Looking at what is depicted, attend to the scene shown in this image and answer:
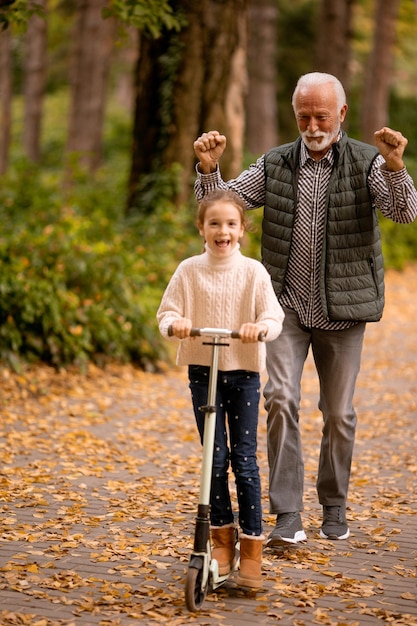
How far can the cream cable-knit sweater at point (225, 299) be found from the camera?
4.94 meters

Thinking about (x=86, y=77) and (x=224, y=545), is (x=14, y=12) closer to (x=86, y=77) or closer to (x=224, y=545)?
(x=224, y=545)

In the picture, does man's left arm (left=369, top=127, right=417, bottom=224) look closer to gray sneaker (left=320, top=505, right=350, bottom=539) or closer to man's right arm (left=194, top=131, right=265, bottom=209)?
man's right arm (left=194, top=131, right=265, bottom=209)

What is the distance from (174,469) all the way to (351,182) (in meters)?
2.89

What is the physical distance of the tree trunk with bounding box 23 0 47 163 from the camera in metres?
25.7

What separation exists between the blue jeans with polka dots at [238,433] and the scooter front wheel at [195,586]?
16.3 inches

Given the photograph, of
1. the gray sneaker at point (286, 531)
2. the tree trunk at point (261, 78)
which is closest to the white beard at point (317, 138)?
the gray sneaker at point (286, 531)

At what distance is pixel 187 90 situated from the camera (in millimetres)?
Result: 13594

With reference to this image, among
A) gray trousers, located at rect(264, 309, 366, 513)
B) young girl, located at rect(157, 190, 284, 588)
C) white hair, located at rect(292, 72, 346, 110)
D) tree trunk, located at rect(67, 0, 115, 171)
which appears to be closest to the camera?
young girl, located at rect(157, 190, 284, 588)

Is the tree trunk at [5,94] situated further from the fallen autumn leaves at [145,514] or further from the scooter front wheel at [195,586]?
the scooter front wheel at [195,586]

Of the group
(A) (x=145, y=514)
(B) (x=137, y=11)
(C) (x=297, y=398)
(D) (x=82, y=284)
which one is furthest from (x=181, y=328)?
(D) (x=82, y=284)

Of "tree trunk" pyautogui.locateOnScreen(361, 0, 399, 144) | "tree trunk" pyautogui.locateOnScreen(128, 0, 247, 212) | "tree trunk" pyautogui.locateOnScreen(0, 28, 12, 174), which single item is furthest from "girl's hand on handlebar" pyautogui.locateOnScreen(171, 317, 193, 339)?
"tree trunk" pyautogui.locateOnScreen(0, 28, 12, 174)

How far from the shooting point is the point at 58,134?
3953cm

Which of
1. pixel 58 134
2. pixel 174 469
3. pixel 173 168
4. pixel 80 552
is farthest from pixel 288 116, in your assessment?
pixel 80 552

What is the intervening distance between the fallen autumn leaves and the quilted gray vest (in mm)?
1345
